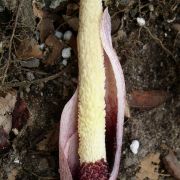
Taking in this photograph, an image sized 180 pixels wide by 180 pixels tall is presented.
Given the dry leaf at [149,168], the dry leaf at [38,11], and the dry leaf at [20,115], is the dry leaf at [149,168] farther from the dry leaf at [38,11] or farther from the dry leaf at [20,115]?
the dry leaf at [38,11]

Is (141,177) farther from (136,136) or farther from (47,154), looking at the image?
(47,154)

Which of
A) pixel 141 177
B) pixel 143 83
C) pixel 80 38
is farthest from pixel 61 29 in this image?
pixel 141 177

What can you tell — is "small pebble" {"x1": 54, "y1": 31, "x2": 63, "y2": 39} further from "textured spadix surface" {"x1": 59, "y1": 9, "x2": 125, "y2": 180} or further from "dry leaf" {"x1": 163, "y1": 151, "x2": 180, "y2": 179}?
"dry leaf" {"x1": 163, "y1": 151, "x2": 180, "y2": 179}

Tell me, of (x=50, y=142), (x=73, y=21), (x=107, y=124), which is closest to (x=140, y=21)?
(x=73, y=21)

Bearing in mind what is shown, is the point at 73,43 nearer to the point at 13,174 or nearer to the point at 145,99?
the point at 145,99

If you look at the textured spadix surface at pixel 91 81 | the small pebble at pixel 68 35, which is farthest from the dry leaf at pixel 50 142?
the small pebble at pixel 68 35

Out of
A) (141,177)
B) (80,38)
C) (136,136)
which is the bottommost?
(141,177)
